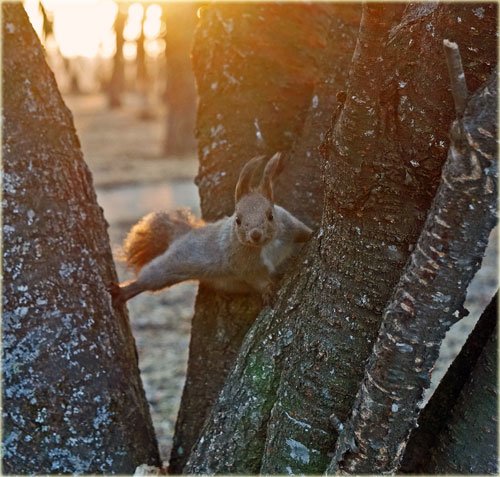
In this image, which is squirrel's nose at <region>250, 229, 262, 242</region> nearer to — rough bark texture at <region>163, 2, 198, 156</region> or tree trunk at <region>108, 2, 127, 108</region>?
rough bark texture at <region>163, 2, 198, 156</region>

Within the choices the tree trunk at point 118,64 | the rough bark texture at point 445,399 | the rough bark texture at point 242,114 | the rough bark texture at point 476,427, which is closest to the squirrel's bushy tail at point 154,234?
the rough bark texture at point 242,114

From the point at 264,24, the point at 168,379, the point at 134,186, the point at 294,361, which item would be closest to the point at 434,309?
the point at 294,361

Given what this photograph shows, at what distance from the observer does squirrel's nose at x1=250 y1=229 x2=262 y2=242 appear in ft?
9.67

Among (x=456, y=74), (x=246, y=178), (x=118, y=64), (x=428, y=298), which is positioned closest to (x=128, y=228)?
(x=246, y=178)

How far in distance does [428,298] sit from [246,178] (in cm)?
129

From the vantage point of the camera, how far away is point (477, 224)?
1.65 m

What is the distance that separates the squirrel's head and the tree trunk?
757 inches

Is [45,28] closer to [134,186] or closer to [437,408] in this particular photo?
[437,408]

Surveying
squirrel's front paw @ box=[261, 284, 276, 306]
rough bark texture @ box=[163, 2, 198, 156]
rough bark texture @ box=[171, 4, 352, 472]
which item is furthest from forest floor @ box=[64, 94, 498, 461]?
squirrel's front paw @ box=[261, 284, 276, 306]

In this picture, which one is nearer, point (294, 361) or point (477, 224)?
point (477, 224)

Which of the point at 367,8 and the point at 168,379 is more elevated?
the point at 367,8

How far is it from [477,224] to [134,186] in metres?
9.59

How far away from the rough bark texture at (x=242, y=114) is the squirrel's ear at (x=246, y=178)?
107 millimetres

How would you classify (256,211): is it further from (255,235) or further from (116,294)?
(116,294)
